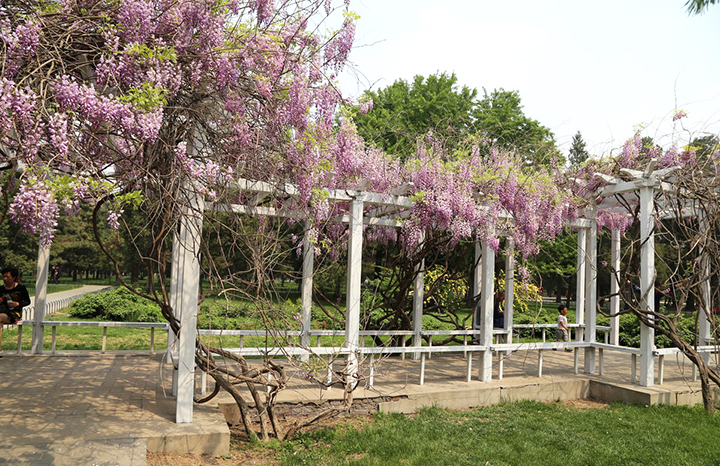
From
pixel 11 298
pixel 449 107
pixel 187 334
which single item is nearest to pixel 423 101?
pixel 449 107

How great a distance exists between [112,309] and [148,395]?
9.43m

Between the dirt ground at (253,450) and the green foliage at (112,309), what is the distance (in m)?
9.31

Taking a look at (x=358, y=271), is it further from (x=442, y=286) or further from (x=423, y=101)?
(x=423, y=101)

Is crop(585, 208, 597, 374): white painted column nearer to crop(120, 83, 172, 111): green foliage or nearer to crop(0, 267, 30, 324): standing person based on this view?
crop(120, 83, 172, 111): green foliage

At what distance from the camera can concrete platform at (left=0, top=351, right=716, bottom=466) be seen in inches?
161

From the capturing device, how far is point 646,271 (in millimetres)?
6863

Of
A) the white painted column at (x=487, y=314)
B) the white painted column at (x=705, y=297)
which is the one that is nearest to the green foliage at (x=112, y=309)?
the white painted column at (x=487, y=314)

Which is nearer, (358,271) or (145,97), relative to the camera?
(145,97)

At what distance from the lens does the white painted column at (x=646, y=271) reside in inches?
267

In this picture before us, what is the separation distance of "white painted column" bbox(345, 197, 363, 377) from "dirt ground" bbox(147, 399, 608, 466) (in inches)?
19.8

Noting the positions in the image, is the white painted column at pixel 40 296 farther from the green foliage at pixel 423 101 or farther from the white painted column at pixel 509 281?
the green foliage at pixel 423 101

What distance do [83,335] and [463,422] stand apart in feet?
32.0

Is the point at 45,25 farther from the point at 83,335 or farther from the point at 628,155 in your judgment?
the point at 83,335

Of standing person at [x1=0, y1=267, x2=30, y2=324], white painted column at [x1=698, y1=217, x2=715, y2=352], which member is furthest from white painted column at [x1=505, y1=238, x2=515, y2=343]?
standing person at [x1=0, y1=267, x2=30, y2=324]
